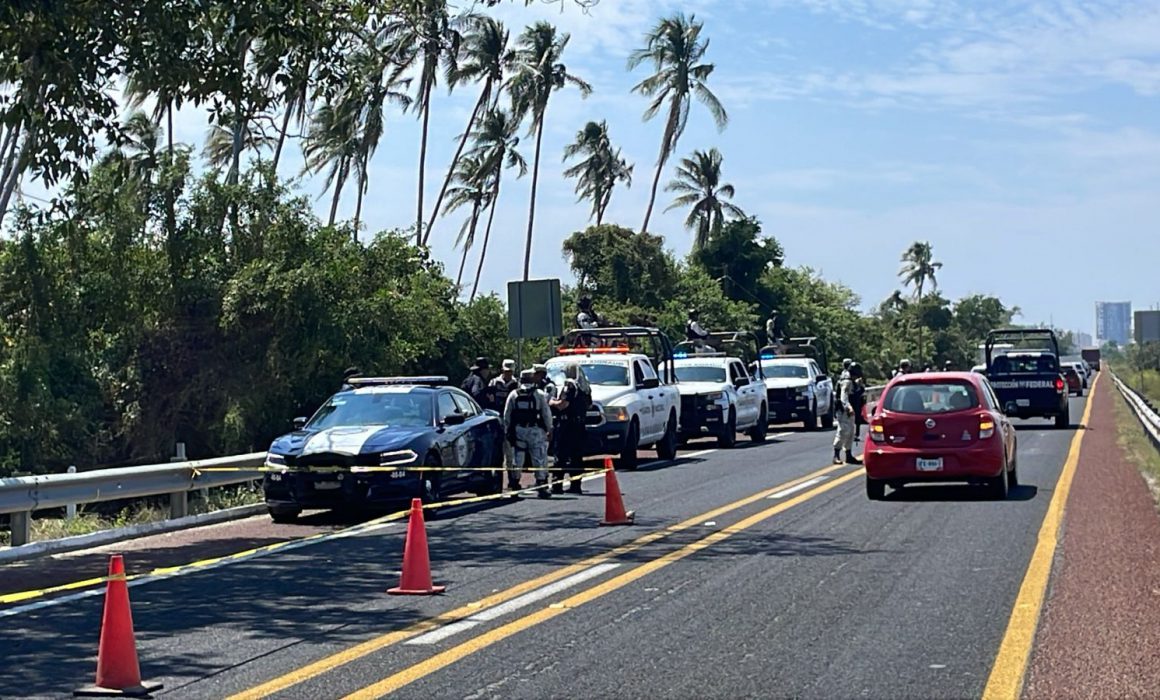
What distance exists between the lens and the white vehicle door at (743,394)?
32.1 metres

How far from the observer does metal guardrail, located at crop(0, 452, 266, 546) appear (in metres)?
14.8

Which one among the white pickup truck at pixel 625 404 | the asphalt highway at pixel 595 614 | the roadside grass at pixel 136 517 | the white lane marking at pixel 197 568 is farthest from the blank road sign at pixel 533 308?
the white lane marking at pixel 197 568

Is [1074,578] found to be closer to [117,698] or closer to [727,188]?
[117,698]

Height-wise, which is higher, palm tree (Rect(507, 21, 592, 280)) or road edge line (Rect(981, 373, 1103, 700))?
palm tree (Rect(507, 21, 592, 280))

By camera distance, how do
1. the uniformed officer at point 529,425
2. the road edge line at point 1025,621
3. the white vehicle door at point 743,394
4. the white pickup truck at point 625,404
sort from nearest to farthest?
1. the road edge line at point 1025,621
2. the uniformed officer at point 529,425
3. the white pickup truck at point 625,404
4. the white vehicle door at point 743,394

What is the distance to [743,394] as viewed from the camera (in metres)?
32.5

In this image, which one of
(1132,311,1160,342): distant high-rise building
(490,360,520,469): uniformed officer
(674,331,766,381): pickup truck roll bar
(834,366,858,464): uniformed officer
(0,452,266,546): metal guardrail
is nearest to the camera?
(0,452,266,546): metal guardrail

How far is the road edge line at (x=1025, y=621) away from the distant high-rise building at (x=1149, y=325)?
35.9m

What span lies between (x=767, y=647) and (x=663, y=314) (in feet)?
153

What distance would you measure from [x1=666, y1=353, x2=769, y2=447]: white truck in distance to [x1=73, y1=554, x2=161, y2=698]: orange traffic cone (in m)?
21.9

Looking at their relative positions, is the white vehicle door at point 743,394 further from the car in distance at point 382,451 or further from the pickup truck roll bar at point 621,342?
the car in distance at point 382,451

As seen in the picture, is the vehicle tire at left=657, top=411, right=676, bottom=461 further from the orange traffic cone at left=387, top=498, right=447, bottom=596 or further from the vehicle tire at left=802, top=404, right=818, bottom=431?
the orange traffic cone at left=387, top=498, right=447, bottom=596

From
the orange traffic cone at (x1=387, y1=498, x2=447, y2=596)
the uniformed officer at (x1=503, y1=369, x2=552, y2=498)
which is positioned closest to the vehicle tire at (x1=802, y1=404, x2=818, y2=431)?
the uniformed officer at (x1=503, y1=369, x2=552, y2=498)

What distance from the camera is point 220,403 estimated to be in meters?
30.7
